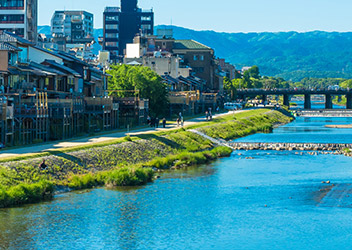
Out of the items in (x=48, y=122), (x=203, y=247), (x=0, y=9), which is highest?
(x=0, y=9)

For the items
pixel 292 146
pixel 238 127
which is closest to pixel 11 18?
pixel 238 127

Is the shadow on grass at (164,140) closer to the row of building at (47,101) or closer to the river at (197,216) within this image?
the row of building at (47,101)

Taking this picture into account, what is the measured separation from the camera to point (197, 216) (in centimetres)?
4969

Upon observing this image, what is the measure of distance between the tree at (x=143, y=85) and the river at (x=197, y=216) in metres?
54.0

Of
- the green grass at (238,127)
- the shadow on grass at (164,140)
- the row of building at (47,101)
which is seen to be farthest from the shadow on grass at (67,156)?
the green grass at (238,127)

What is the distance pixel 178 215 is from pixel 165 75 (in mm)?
111098

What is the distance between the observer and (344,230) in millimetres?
45500

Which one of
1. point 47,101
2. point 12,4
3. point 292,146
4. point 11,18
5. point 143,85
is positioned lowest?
point 292,146

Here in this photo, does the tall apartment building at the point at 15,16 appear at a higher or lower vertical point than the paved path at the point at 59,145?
higher

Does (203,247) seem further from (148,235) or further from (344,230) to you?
(344,230)

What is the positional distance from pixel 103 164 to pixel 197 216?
1882cm

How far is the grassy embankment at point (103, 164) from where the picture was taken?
5244 cm

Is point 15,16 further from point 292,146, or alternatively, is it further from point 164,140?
point 292,146

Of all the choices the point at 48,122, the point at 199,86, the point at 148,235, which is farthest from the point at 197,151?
the point at 199,86
